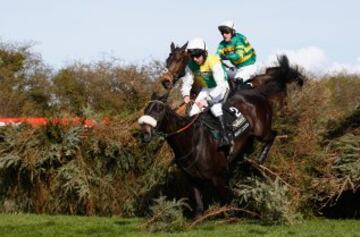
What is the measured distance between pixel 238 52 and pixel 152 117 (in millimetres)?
3319

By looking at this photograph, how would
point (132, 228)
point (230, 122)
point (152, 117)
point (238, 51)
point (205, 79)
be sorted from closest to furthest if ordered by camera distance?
point (152, 117) → point (132, 228) → point (230, 122) → point (205, 79) → point (238, 51)

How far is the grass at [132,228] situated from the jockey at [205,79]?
5.20 feet

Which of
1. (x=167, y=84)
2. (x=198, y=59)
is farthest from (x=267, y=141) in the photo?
(x=167, y=84)

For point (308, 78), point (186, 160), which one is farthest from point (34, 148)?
point (308, 78)

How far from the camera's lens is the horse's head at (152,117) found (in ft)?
32.3

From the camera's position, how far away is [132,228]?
10.7 meters

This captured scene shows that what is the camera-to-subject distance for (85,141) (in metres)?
13.5

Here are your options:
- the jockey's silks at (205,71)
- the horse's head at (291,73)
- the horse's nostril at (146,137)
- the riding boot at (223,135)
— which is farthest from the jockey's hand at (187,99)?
the horse's head at (291,73)

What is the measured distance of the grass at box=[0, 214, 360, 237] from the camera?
967 centimetres

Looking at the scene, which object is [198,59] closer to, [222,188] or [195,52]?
[195,52]

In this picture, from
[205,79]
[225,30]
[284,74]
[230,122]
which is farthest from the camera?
[284,74]

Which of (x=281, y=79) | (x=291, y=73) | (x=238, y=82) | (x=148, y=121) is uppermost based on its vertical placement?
(x=291, y=73)

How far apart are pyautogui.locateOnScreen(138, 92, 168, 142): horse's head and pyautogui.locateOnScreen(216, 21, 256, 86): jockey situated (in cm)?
281

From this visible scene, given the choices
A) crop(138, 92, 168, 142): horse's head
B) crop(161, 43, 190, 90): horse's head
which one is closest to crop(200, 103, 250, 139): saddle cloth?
crop(161, 43, 190, 90): horse's head
